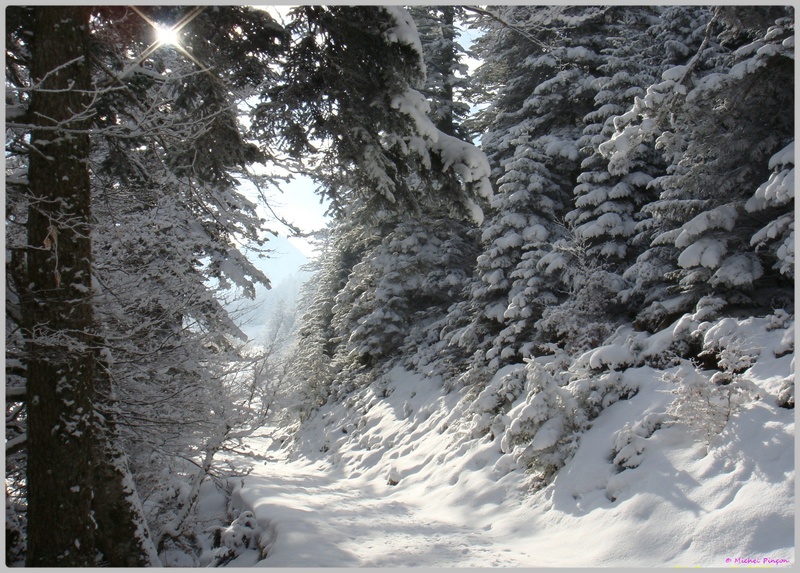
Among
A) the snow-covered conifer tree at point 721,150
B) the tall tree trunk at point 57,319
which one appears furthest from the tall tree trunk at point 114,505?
the snow-covered conifer tree at point 721,150

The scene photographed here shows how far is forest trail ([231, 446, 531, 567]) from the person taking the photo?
546 cm

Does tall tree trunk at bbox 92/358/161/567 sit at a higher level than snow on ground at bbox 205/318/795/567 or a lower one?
higher

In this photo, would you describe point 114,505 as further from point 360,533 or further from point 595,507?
point 595,507

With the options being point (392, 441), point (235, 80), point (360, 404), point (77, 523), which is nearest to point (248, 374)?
point (77, 523)

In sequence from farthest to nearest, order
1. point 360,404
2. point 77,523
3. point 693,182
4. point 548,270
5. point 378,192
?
point 360,404
point 548,270
point 693,182
point 378,192
point 77,523

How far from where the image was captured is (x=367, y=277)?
18266 mm

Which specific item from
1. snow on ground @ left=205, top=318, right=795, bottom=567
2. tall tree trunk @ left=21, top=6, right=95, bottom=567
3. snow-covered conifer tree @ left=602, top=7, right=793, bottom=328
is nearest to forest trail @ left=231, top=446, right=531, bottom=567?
snow on ground @ left=205, top=318, right=795, bottom=567

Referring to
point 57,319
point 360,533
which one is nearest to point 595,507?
point 360,533

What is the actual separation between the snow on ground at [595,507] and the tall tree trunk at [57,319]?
2222 mm

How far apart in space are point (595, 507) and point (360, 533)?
3.18 metres

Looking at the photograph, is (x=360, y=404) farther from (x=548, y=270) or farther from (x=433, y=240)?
(x=548, y=270)

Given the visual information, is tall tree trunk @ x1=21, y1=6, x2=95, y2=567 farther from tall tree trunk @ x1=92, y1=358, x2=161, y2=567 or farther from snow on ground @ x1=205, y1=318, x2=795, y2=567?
snow on ground @ x1=205, y1=318, x2=795, y2=567

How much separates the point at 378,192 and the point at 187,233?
3234 mm

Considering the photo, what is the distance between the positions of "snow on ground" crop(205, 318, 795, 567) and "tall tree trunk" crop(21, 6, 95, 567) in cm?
222
